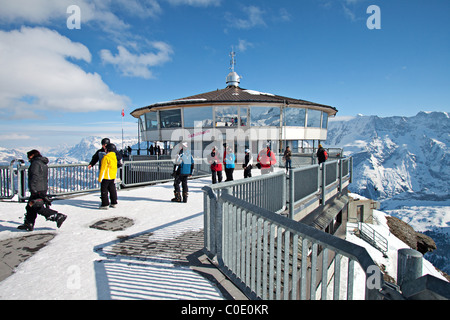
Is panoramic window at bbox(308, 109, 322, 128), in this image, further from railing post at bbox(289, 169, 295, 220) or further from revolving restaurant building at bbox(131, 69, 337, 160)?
railing post at bbox(289, 169, 295, 220)

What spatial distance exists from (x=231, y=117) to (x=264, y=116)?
346 cm

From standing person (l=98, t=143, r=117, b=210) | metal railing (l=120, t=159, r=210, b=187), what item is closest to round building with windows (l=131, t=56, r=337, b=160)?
metal railing (l=120, t=159, r=210, b=187)

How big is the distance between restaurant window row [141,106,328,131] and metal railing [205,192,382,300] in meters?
20.7

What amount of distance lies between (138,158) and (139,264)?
72.2 ft

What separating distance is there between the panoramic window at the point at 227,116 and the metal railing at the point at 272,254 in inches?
806

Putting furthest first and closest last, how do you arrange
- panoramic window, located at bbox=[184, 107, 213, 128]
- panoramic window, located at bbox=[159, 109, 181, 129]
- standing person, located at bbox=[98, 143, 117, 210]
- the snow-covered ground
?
1. panoramic window, located at bbox=[159, 109, 181, 129]
2. panoramic window, located at bbox=[184, 107, 213, 128]
3. standing person, located at bbox=[98, 143, 117, 210]
4. the snow-covered ground

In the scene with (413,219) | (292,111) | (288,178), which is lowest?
(413,219)

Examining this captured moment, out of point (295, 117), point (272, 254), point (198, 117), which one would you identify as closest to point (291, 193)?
point (272, 254)

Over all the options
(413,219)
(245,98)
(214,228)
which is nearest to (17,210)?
(214,228)

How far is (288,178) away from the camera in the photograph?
694 centimetres

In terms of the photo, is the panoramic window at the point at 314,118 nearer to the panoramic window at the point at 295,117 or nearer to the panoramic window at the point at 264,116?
the panoramic window at the point at 295,117

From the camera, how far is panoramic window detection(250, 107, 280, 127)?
2442cm

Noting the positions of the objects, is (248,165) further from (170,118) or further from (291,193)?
(170,118)
